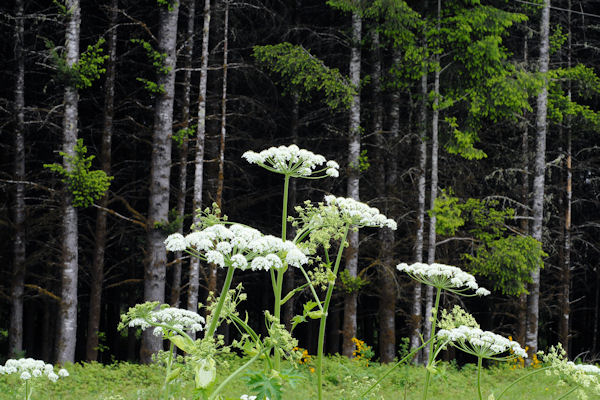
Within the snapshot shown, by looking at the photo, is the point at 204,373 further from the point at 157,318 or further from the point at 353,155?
the point at 353,155

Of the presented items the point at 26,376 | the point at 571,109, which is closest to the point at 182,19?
the point at 571,109

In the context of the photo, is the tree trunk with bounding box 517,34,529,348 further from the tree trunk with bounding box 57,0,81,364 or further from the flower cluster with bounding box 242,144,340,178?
the flower cluster with bounding box 242,144,340,178

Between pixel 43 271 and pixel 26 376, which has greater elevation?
pixel 26 376

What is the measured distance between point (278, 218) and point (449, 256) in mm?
5753

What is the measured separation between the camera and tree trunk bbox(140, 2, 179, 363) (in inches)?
494

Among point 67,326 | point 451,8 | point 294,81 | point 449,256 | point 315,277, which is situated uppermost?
point 451,8

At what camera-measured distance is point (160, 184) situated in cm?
1271

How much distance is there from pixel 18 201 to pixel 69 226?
2.48 m

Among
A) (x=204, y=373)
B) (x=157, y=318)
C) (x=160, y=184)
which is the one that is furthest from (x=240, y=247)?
(x=160, y=184)

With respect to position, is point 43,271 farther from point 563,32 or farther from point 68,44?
point 563,32

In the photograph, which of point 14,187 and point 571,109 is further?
point 571,109

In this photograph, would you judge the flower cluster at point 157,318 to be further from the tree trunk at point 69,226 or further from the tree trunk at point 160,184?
the tree trunk at point 69,226

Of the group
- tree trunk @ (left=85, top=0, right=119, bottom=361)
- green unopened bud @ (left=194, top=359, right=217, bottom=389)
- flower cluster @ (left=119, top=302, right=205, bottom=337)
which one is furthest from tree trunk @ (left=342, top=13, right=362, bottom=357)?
Answer: green unopened bud @ (left=194, top=359, right=217, bottom=389)

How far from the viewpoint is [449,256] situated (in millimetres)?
16500
